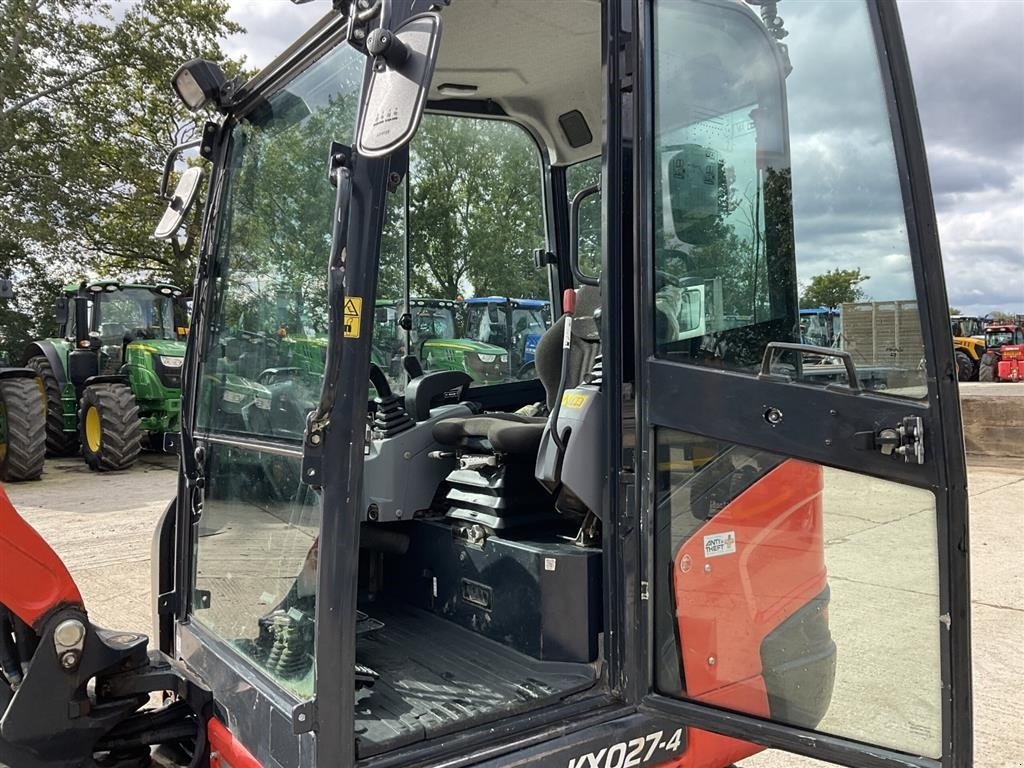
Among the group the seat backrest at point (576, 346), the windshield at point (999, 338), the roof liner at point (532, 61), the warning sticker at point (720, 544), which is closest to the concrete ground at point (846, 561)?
the warning sticker at point (720, 544)

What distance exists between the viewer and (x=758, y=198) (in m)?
2.04

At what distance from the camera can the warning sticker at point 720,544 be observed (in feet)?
6.77

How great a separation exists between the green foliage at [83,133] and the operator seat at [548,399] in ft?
53.2

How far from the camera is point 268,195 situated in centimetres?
237

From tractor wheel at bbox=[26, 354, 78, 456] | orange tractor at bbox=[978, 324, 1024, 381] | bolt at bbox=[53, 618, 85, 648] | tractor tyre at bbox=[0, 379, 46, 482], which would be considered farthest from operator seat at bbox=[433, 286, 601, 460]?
orange tractor at bbox=[978, 324, 1024, 381]

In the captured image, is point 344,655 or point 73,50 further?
point 73,50

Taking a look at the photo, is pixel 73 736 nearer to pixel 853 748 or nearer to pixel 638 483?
pixel 638 483

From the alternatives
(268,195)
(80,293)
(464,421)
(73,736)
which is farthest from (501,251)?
(80,293)

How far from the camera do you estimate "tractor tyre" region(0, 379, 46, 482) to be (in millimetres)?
9266

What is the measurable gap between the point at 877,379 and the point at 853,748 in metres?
0.86

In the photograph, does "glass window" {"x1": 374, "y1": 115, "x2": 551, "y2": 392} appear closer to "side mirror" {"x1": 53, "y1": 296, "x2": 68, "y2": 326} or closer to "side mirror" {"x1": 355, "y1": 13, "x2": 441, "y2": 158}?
"side mirror" {"x1": 355, "y1": 13, "x2": 441, "y2": 158}

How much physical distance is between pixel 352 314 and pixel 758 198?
1036 millimetres

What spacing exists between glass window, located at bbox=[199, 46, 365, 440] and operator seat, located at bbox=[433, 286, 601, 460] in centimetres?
78

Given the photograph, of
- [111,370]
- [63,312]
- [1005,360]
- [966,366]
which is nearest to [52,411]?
[111,370]
